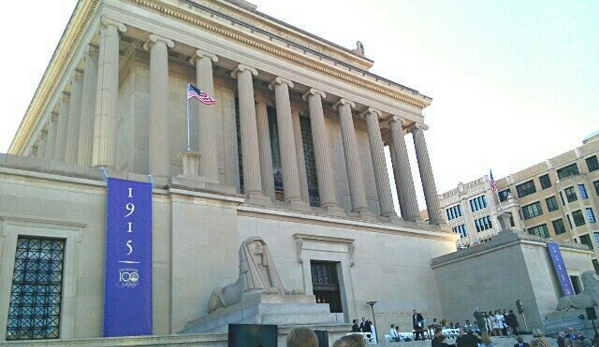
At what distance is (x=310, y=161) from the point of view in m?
34.2

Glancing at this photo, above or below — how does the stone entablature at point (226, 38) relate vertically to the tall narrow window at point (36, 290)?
above

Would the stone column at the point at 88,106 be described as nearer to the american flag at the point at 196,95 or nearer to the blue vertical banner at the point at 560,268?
the american flag at the point at 196,95

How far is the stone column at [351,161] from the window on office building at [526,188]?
42.4 metres

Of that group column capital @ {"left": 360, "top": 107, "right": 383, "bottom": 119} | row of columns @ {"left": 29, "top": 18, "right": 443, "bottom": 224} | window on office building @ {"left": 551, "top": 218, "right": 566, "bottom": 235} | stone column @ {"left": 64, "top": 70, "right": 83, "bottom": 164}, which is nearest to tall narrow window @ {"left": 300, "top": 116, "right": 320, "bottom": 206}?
row of columns @ {"left": 29, "top": 18, "right": 443, "bottom": 224}

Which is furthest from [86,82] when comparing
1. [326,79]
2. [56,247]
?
[326,79]

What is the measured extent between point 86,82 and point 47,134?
10885mm

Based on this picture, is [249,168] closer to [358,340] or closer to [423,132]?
[423,132]

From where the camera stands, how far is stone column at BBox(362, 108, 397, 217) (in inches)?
1286

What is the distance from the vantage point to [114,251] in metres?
17.8

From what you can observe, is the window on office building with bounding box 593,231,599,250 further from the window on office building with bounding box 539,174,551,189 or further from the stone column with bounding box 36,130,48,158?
the stone column with bounding box 36,130,48,158

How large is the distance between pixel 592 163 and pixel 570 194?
14.4ft

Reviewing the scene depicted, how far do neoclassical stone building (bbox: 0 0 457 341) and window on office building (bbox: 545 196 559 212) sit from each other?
1341 inches

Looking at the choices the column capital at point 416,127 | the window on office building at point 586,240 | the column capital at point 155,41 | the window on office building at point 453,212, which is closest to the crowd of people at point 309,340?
the column capital at point 155,41

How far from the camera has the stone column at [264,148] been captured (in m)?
29.8
